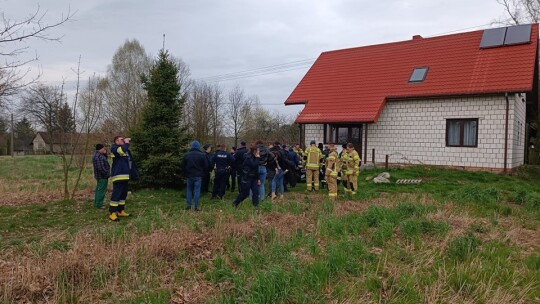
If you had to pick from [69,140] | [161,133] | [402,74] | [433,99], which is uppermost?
[402,74]

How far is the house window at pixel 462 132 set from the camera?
1758 cm

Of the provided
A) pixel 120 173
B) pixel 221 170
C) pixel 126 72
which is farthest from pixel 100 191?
pixel 126 72

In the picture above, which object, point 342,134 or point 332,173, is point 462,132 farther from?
point 332,173

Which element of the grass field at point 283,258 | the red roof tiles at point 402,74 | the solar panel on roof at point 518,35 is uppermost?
the solar panel on roof at point 518,35

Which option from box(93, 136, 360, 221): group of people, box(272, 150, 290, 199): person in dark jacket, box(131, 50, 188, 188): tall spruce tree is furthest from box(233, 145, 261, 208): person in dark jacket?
box(131, 50, 188, 188): tall spruce tree

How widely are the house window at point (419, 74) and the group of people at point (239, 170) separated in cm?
797

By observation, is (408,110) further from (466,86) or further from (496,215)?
(496,215)

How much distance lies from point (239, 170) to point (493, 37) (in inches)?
583

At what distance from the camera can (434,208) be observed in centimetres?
890

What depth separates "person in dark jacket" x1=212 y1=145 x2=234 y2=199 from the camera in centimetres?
1243

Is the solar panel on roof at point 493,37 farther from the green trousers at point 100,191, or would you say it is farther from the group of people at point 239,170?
the green trousers at point 100,191

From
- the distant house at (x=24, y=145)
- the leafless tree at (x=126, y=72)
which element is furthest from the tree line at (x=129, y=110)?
the distant house at (x=24, y=145)

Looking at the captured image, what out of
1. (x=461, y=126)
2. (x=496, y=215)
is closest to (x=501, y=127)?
(x=461, y=126)

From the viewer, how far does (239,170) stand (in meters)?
12.5
